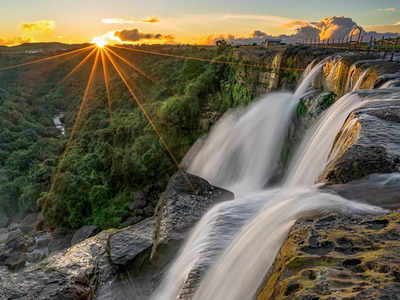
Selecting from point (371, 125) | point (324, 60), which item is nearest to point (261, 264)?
point (371, 125)

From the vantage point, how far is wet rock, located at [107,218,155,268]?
7617mm

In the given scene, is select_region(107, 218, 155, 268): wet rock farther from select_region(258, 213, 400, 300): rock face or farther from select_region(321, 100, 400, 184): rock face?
select_region(258, 213, 400, 300): rock face

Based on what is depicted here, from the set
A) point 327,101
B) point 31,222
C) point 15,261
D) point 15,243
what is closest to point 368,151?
point 327,101

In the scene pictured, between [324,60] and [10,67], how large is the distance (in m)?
90.0

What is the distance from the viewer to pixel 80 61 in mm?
92312

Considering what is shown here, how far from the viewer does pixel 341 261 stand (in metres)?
2.68

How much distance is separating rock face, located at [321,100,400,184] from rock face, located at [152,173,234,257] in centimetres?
376

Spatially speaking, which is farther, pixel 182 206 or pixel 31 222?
pixel 31 222

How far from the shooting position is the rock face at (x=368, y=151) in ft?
14.1

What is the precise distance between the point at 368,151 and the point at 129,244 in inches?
246

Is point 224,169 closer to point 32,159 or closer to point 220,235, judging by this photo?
point 220,235

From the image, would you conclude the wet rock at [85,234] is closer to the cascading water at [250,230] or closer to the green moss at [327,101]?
the cascading water at [250,230]

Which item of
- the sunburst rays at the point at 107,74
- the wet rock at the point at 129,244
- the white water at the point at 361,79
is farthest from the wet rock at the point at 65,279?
the white water at the point at 361,79

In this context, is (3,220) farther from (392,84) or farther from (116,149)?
(392,84)
